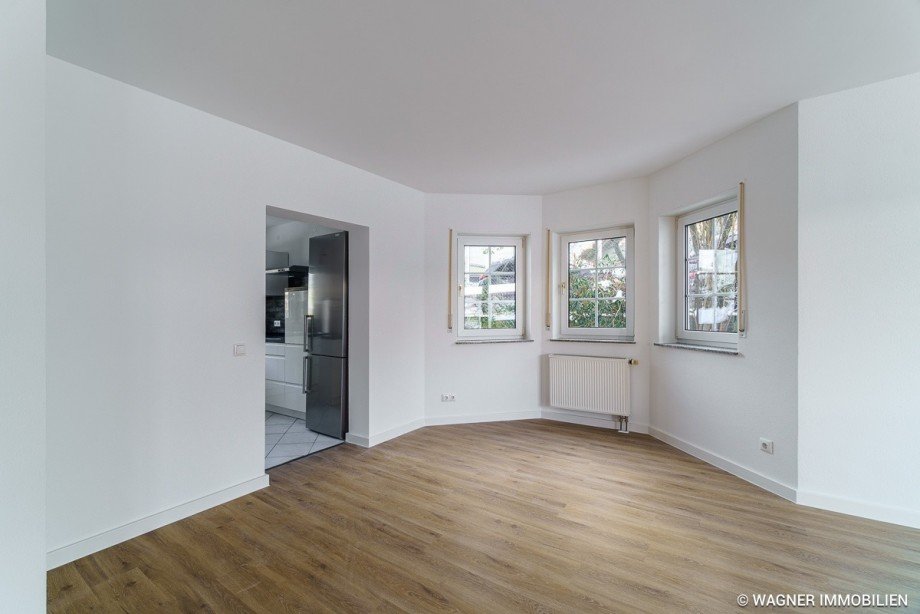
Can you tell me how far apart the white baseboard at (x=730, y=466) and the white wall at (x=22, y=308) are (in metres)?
3.78

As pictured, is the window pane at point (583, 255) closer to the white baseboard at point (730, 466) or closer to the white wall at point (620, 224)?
the white wall at point (620, 224)

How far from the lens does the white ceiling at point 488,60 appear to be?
1.85 metres

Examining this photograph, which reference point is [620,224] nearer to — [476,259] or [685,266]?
[685,266]

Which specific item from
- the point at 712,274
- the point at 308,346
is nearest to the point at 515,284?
the point at 712,274

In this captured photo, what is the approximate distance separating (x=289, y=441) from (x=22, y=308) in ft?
11.1

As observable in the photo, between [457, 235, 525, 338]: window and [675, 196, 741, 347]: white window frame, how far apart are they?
1698 millimetres

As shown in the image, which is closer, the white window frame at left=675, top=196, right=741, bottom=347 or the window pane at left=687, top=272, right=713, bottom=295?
the white window frame at left=675, top=196, right=741, bottom=347

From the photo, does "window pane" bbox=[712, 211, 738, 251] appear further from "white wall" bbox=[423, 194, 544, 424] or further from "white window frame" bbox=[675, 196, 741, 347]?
"white wall" bbox=[423, 194, 544, 424]

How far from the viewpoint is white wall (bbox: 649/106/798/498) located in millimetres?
2820

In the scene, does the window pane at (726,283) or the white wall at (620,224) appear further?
the white wall at (620,224)

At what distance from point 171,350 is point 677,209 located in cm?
425

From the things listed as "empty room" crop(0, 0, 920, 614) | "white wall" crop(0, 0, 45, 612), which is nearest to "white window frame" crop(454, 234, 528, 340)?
"empty room" crop(0, 0, 920, 614)

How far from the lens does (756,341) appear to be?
307 centimetres

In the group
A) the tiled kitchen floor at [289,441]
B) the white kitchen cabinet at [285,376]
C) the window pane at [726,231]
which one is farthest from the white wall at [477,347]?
the window pane at [726,231]
